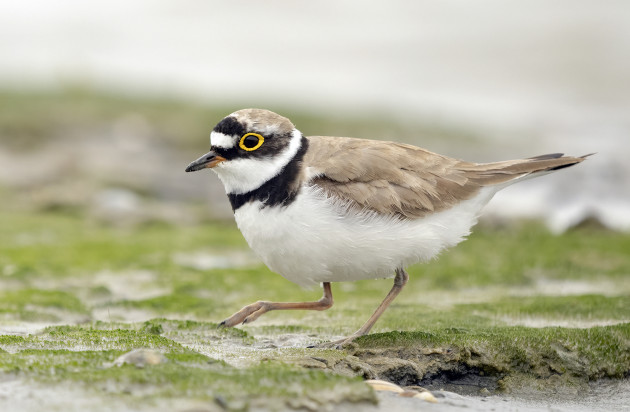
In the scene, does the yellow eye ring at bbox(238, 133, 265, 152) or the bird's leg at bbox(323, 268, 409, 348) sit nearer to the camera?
the yellow eye ring at bbox(238, 133, 265, 152)

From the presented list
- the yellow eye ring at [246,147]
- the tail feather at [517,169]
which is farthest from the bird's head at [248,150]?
the tail feather at [517,169]

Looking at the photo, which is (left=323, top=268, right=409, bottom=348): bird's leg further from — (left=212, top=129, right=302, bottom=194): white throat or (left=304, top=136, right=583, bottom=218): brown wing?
(left=212, top=129, right=302, bottom=194): white throat

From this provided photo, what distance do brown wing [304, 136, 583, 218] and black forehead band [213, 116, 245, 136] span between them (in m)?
0.55

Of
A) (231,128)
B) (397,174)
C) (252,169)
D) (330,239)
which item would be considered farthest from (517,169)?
(231,128)

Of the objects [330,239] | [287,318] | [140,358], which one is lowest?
Result: [287,318]

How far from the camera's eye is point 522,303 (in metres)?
8.67

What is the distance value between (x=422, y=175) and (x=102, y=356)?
2.94 m

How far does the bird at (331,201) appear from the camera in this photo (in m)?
6.07

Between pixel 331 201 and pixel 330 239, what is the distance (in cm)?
29

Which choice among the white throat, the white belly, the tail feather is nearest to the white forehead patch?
the white throat

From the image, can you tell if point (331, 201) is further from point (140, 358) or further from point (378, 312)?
point (140, 358)

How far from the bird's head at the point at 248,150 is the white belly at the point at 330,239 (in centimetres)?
25

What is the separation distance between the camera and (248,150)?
6305 millimetres

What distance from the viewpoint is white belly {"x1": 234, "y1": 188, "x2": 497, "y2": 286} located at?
19.7ft
